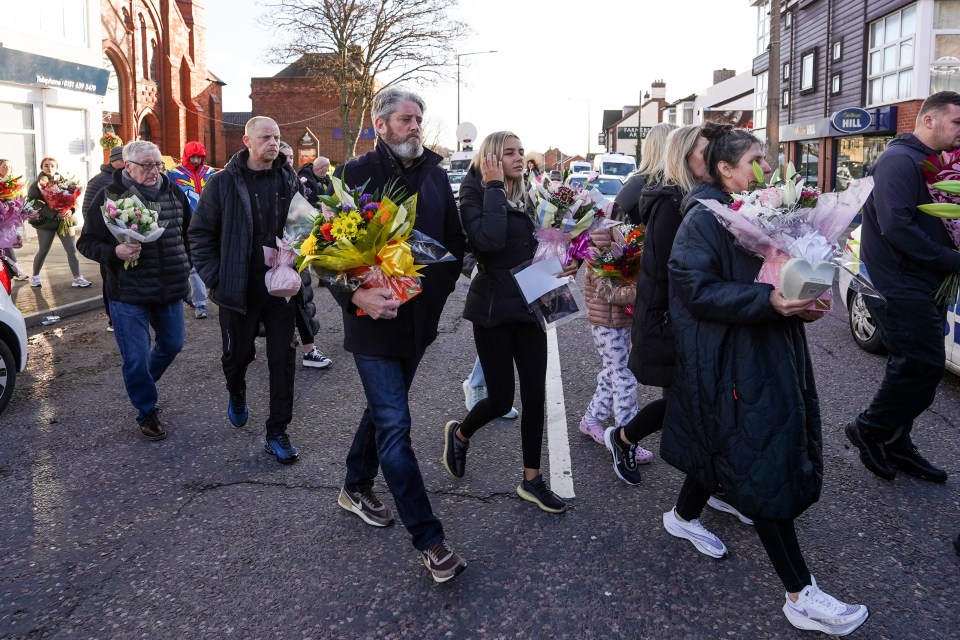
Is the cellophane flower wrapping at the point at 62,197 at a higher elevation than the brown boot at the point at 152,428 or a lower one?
higher

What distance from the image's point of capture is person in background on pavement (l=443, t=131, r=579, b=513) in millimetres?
3990

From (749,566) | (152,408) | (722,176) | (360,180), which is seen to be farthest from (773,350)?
(152,408)

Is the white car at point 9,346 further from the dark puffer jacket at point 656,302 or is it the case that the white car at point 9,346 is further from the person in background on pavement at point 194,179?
the dark puffer jacket at point 656,302

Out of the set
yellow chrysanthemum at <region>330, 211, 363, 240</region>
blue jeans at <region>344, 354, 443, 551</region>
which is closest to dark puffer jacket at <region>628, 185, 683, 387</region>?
blue jeans at <region>344, 354, 443, 551</region>

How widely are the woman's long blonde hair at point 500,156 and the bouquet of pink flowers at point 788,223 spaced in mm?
1312

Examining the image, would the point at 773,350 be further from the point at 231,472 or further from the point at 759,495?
the point at 231,472

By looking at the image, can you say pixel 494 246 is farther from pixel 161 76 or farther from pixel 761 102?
pixel 161 76

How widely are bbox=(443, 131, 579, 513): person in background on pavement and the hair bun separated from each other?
90 centimetres

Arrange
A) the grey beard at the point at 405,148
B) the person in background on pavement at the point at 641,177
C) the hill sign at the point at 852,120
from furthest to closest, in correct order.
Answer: the hill sign at the point at 852,120 < the person in background on pavement at the point at 641,177 < the grey beard at the point at 405,148

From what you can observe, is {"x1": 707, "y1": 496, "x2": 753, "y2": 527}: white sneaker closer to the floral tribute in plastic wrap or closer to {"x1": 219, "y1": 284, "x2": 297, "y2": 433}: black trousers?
{"x1": 219, "y1": 284, "x2": 297, "y2": 433}: black trousers

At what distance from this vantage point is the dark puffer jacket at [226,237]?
4746mm

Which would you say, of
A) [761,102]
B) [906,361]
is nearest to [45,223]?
[906,361]

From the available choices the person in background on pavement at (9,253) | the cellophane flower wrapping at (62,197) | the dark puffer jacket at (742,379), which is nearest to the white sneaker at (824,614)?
the dark puffer jacket at (742,379)

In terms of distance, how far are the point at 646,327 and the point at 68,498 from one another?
3.22 meters
